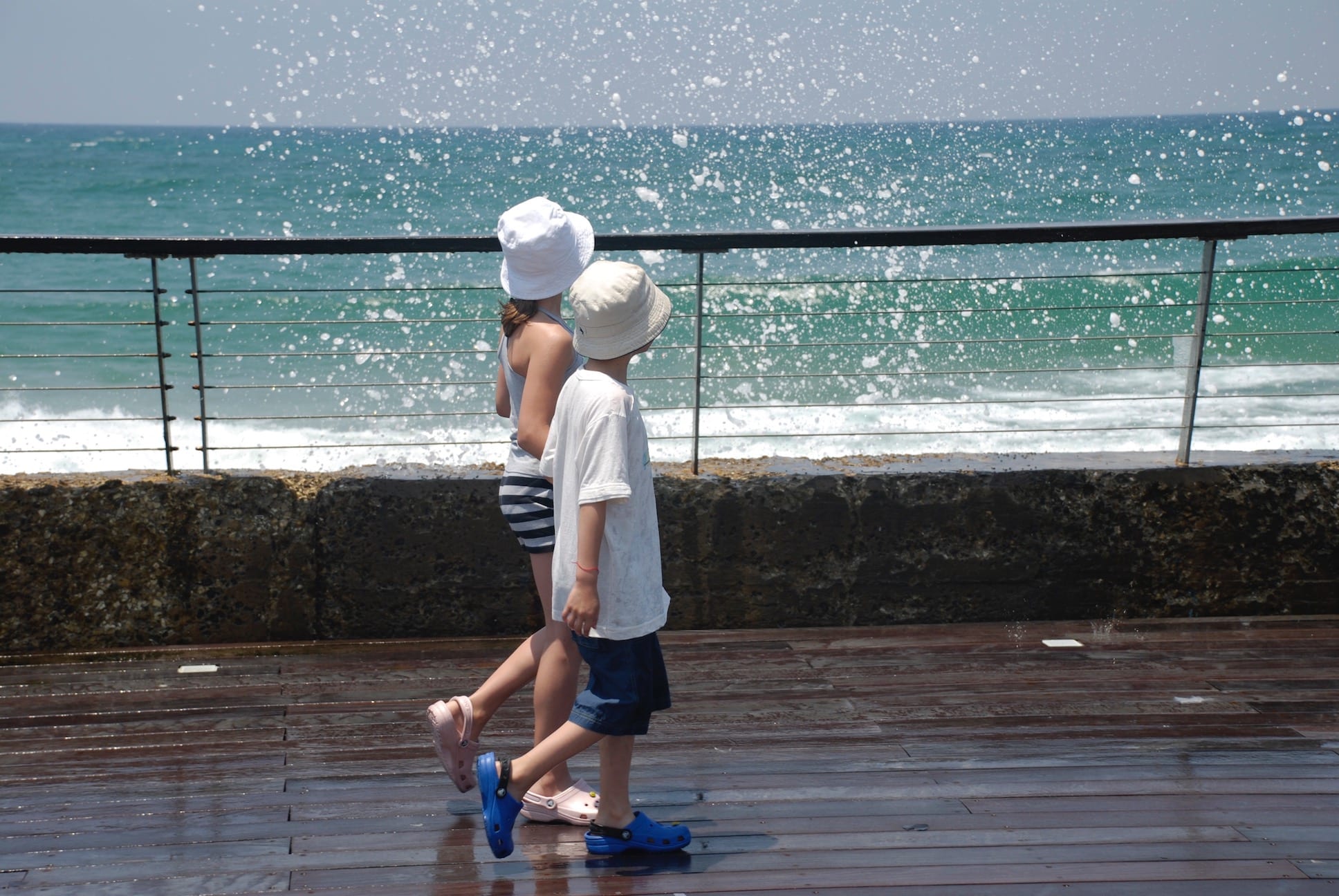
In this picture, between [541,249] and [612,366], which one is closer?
[612,366]

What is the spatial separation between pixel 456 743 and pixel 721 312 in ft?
6.76

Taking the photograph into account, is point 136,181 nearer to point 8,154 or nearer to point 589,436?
point 8,154

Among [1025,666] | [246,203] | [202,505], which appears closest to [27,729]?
[202,505]

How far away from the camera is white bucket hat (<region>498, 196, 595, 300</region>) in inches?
106

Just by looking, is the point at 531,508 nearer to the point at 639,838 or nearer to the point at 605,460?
the point at 605,460

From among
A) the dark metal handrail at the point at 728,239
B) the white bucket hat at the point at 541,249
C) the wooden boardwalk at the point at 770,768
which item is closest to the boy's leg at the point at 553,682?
the wooden boardwalk at the point at 770,768

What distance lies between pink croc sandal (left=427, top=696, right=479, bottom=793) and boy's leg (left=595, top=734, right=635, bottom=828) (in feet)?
1.38

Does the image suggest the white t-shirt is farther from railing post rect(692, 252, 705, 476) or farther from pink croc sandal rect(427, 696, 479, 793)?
railing post rect(692, 252, 705, 476)

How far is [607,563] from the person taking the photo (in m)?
2.55

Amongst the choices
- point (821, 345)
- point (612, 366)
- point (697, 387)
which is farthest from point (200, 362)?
point (821, 345)

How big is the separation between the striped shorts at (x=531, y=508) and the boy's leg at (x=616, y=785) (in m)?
0.49

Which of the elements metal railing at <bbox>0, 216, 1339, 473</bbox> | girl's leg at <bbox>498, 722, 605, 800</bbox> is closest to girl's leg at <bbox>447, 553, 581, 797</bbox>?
girl's leg at <bbox>498, 722, 605, 800</bbox>

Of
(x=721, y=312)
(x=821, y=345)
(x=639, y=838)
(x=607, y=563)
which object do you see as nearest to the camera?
(x=607, y=563)

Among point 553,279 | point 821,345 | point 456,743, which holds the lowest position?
point 456,743
